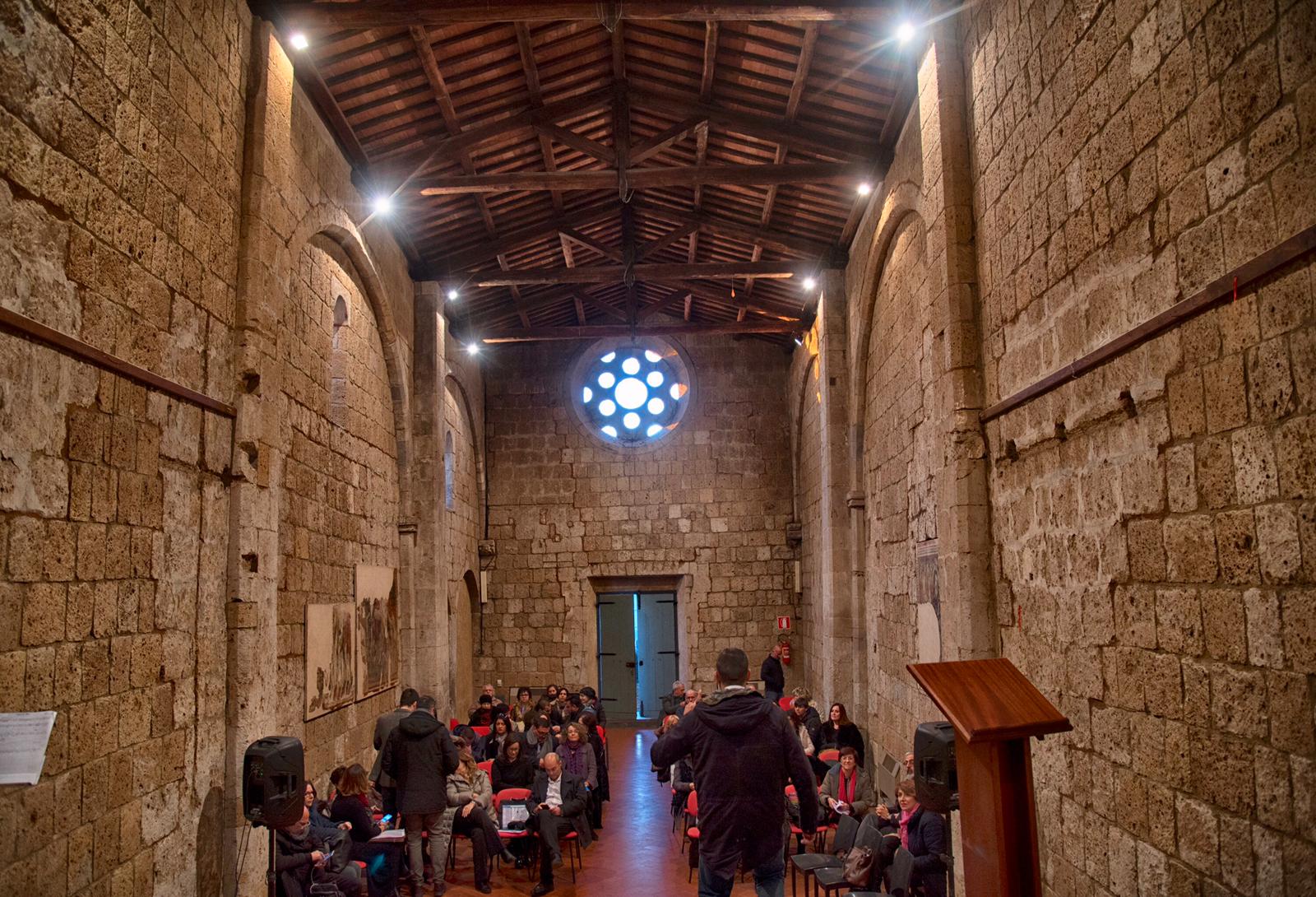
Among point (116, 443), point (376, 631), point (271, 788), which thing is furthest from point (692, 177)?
point (271, 788)

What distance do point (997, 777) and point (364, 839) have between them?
4.80 metres

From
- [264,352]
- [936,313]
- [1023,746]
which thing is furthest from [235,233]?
[1023,746]

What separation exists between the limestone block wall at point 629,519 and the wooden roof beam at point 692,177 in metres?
6.73

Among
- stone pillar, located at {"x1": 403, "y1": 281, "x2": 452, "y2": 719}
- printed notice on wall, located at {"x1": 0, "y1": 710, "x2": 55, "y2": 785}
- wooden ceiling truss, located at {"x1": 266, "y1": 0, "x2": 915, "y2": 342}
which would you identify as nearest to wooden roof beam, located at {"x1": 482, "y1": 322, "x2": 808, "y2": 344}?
wooden ceiling truss, located at {"x1": 266, "y1": 0, "x2": 915, "y2": 342}

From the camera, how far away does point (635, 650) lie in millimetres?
16156

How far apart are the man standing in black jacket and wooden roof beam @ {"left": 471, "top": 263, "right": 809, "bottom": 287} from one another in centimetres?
635

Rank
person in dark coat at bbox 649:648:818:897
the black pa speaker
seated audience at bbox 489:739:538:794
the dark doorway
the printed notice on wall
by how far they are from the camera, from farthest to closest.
Answer: the dark doorway
seated audience at bbox 489:739:538:794
the black pa speaker
person in dark coat at bbox 649:648:818:897
the printed notice on wall

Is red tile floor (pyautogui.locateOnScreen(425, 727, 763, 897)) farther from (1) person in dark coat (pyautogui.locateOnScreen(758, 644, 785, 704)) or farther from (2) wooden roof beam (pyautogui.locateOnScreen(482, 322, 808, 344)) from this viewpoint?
(2) wooden roof beam (pyautogui.locateOnScreen(482, 322, 808, 344))

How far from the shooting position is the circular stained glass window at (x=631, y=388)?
15.9 meters

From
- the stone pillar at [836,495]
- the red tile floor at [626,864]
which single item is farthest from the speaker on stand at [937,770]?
the stone pillar at [836,495]

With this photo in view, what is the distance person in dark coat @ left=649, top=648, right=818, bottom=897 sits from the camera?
3.76m

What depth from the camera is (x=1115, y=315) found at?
405 cm

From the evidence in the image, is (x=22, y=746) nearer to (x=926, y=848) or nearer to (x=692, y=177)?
(x=926, y=848)

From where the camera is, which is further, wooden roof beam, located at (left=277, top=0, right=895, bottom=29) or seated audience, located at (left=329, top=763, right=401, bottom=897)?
wooden roof beam, located at (left=277, top=0, right=895, bottom=29)
